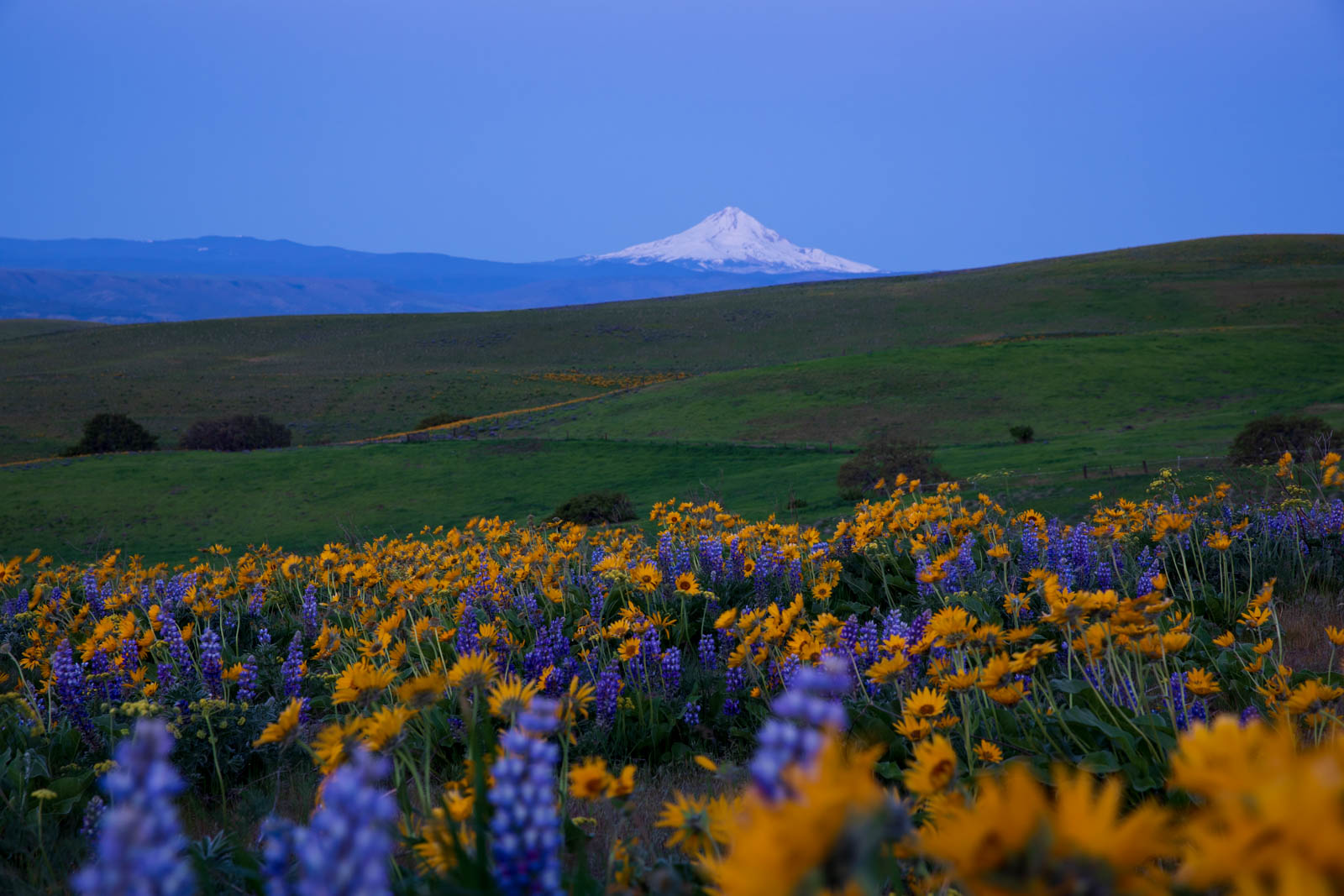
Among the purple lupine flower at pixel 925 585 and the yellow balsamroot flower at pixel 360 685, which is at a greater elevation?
the yellow balsamroot flower at pixel 360 685

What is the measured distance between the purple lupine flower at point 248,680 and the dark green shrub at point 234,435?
40.5m

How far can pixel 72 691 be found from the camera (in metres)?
4.12

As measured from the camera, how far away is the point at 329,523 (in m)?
24.7

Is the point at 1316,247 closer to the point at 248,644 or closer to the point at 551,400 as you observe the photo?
the point at 551,400

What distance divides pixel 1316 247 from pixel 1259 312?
38.4m

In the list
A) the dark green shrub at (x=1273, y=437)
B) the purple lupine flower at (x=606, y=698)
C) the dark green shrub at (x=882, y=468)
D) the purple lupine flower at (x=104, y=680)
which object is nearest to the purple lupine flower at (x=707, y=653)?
the purple lupine flower at (x=606, y=698)

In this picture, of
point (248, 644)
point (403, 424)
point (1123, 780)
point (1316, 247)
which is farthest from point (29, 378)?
point (1316, 247)

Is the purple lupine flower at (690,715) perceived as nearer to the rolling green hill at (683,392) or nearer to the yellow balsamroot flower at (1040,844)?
the yellow balsamroot flower at (1040,844)

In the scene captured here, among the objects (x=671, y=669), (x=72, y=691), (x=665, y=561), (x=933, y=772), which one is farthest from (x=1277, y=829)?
(x=665, y=561)

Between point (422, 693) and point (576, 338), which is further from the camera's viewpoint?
point (576, 338)

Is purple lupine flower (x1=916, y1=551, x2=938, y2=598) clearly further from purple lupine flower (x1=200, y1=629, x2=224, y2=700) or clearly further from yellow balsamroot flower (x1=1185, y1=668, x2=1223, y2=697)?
purple lupine flower (x1=200, y1=629, x2=224, y2=700)

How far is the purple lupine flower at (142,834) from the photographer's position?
81 cm

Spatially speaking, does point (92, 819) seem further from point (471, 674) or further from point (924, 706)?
point (924, 706)

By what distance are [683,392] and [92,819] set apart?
42944 mm
